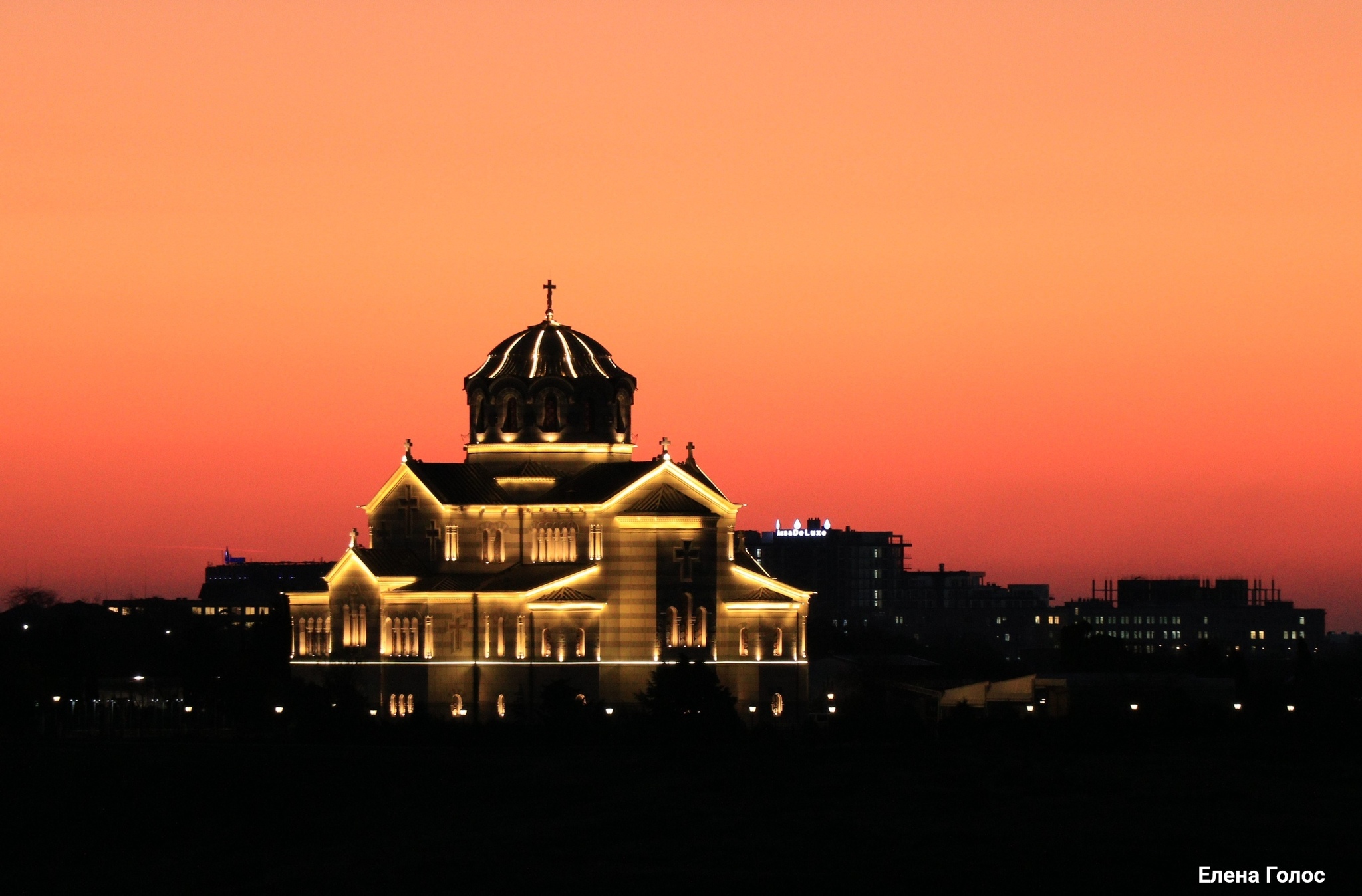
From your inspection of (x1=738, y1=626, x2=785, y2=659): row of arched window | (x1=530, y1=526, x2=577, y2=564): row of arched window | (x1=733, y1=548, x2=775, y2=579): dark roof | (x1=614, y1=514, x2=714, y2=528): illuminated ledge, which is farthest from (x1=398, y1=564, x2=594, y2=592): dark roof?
(x1=733, y1=548, x2=775, y2=579): dark roof

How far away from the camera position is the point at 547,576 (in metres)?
128

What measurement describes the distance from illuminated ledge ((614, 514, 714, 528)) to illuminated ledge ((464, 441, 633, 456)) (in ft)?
26.9

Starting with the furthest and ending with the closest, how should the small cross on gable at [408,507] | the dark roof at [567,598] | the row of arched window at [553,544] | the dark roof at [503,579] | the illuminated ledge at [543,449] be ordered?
the small cross on gable at [408,507] → the illuminated ledge at [543,449] → the row of arched window at [553,544] → the dark roof at [503,579] → the dark roof at [567,598]

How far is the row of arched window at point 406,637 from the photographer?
12862 centimetres

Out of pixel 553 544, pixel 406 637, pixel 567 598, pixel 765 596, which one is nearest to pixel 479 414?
pixel 553 544

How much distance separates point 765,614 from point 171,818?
135 feet

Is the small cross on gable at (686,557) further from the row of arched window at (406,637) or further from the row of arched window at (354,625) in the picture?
the row of arched window at (354,625)

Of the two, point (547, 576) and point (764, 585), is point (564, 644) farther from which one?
point (764, 585)

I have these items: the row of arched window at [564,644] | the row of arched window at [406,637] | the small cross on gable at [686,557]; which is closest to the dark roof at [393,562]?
the row of arched window at [406,637]

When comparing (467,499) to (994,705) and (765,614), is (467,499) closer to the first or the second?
(765,614)

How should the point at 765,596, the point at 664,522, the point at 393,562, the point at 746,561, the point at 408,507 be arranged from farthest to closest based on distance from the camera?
the point at 746,561 < the point at 408,507 < the point at 393,562 < the point at 765,596 < the point at 664,522

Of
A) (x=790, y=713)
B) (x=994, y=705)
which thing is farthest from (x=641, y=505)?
(x=994, y=705)

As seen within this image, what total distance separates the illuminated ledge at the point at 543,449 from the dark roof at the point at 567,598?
33.5ft

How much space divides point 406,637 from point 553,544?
822cm
